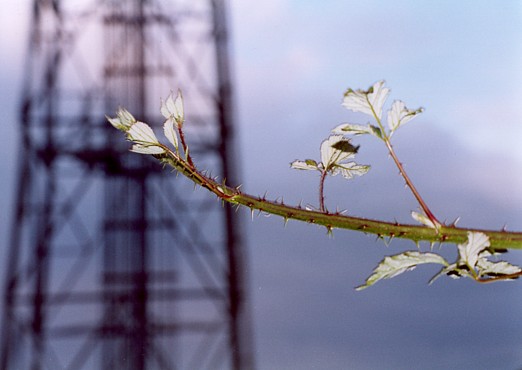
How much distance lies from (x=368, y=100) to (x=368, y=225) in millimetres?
86

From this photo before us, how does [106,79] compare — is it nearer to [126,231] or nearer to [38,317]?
[126,231]

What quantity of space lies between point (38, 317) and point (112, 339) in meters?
0.53

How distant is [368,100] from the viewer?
0.39 metres

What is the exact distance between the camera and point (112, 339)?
4.49 m

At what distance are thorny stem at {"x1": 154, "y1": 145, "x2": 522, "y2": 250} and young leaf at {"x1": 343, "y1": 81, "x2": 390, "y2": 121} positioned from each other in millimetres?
77

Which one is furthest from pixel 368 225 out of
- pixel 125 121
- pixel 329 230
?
pixel 125 121

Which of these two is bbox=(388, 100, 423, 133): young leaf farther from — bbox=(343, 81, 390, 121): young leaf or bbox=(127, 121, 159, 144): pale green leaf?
bbox=(127, 121, 159, 144): pale green leaf

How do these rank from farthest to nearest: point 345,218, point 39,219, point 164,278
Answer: point 164,278 < point 39,219 < point 345,218

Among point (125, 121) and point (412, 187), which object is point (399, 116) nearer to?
point (412, 187)

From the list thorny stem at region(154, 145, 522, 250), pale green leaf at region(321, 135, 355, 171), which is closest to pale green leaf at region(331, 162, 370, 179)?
pale green leaf at region(321, 135, 355, 171)

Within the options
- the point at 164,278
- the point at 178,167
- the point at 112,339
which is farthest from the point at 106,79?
the point at 178,167

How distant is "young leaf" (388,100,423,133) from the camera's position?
0.40m

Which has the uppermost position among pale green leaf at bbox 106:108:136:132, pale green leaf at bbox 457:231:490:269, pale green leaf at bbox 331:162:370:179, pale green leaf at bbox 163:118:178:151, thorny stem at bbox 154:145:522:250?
pale green leaf at bbox 106:108:136:132

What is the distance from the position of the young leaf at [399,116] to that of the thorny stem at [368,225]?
0.27 feet
